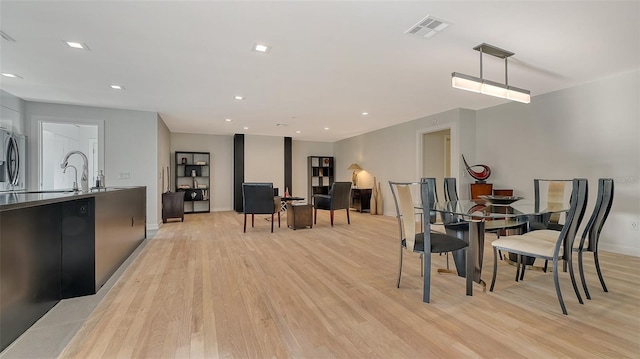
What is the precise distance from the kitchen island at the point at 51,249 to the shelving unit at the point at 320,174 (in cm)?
689

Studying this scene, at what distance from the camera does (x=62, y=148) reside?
7.04 m

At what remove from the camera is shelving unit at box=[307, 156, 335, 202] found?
9.89 m

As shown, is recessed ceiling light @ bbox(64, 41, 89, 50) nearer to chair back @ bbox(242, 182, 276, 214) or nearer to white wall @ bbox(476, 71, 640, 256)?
chair back @ bbox(242, 182, 276, 214)

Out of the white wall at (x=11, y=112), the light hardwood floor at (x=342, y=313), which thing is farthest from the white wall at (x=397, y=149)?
the white wall at (x=11, y=112)

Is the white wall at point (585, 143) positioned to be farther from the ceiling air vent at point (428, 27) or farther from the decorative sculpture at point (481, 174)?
the ceiling air vent at point (428, 27)

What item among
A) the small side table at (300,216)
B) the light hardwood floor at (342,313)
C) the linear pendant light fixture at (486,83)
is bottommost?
the light hardwood floor at (342,313)

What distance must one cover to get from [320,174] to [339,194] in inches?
160

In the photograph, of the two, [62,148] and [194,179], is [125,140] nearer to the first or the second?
[194,179]

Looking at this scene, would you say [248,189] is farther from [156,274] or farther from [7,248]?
[7,248]

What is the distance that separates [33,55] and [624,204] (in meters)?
7.36

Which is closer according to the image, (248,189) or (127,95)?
(127,95)

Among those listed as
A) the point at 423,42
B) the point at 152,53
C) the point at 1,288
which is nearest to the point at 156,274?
the point at 1,288

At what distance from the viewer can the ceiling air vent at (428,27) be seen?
2344 millimetres

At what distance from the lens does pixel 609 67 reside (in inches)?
137
